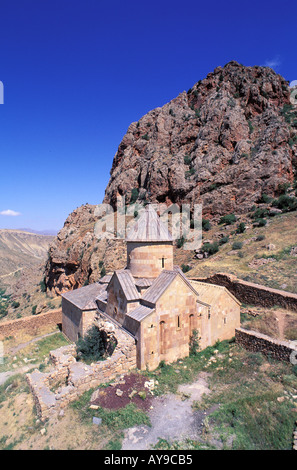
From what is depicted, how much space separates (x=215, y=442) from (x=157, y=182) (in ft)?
122

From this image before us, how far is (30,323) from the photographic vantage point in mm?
20312

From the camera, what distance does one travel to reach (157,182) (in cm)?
4116

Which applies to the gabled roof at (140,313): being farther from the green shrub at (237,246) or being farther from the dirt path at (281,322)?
the green shrub at (237,246)

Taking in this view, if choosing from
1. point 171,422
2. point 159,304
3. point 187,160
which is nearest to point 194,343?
point 159,304

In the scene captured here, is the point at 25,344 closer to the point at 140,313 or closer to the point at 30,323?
the point at 30,323

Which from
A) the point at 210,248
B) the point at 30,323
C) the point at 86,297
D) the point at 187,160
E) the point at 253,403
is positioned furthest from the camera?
the point at 187,160

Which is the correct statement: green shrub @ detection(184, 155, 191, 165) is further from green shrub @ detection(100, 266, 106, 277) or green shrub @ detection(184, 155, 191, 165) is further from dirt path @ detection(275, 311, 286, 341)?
dirt path @ detection(275, 311, 286, 341)

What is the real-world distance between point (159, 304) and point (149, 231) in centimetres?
372

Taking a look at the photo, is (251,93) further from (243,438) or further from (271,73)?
(243,438)

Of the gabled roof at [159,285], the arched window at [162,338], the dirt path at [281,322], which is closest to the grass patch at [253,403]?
the dirt path at [281,322]

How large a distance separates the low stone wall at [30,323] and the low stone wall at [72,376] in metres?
10.2

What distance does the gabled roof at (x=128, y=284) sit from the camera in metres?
11.6

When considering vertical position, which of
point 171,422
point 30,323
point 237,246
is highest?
point 237,246

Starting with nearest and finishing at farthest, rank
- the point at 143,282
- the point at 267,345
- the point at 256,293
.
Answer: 1. the point at 267,345
2. the point at 143,282
3. the point at 256,293
